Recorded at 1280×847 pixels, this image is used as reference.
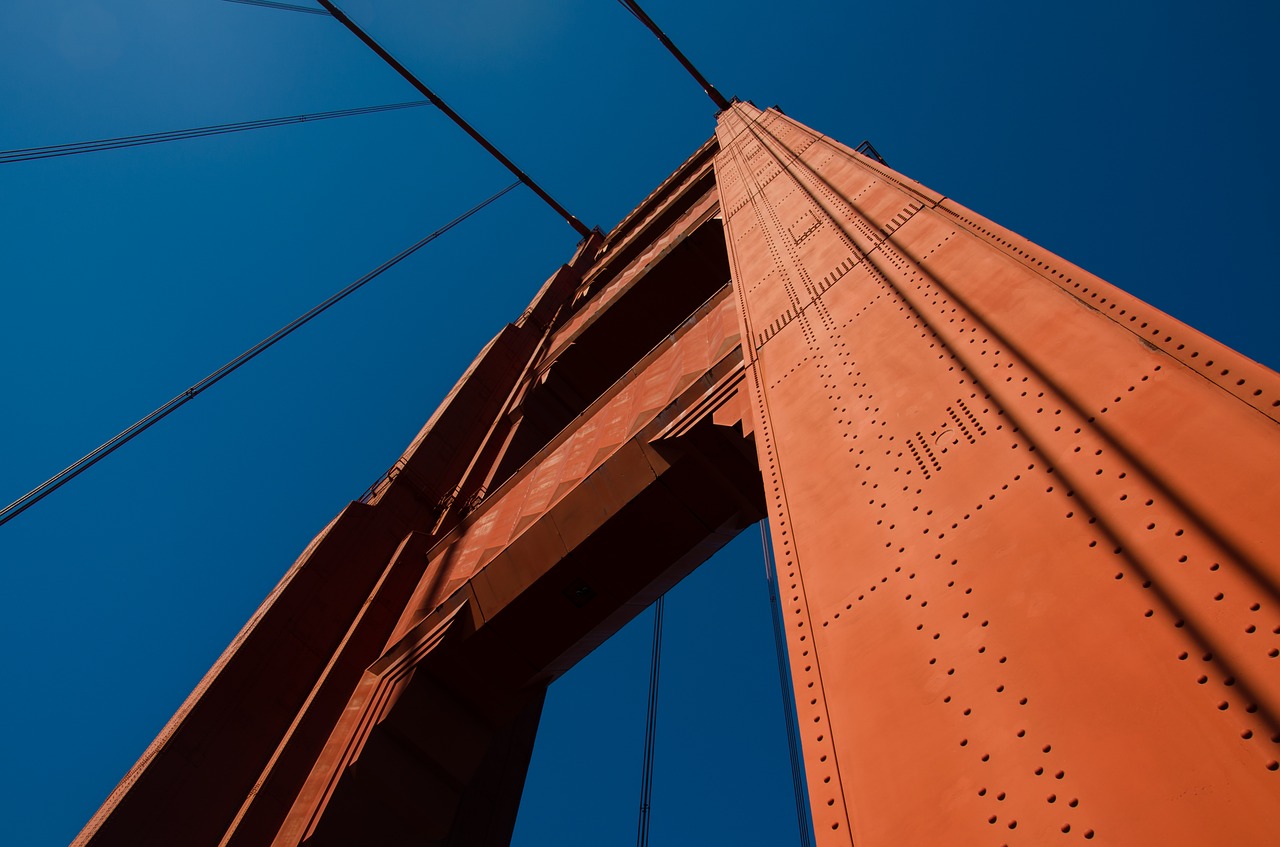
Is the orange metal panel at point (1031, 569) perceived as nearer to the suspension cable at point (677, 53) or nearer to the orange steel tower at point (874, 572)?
the orange steel tower at point (874, 572)

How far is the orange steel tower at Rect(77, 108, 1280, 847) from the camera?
2.06 metres

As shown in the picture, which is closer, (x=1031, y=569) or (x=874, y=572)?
(x=1031, y=569)

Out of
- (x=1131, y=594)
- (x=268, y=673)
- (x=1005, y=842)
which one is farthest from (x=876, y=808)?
(x=268, y=673)

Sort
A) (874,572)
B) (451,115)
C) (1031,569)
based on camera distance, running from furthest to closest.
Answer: (451,115) < (874,572) < (1031,569)

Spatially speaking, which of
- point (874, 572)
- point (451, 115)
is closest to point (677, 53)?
point (451, 115)

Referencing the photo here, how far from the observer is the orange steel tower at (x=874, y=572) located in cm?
206

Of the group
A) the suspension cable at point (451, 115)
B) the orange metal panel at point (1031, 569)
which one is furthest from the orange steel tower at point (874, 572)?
the suspension cable at point (451, 115)

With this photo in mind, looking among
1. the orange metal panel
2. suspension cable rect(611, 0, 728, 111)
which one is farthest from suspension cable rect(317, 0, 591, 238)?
the orange metal panel

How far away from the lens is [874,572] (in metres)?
3.13

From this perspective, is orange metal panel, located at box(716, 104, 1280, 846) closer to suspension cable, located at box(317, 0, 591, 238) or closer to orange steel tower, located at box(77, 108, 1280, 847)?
orange steel tower, located at box(77, 108, 1280, 847)

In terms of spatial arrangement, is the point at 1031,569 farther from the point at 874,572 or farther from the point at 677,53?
the point at 677,53

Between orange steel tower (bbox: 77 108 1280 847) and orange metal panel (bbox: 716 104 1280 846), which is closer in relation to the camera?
orange metal panel (bbox: 716 104 1280 846)

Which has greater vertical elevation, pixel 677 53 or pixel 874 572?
pixel 677 53

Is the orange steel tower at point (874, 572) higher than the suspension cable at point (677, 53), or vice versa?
the suspension cable at point (677, 53)
